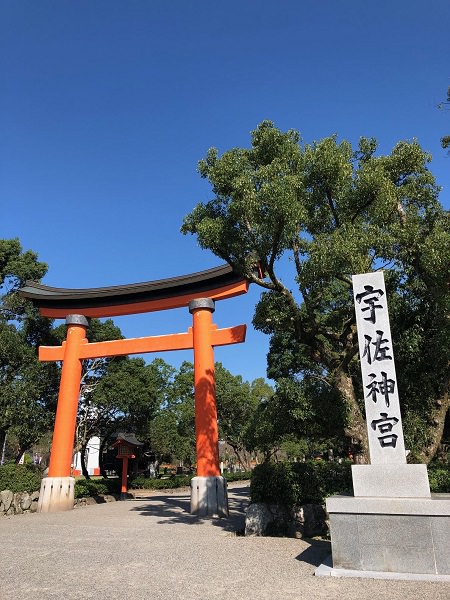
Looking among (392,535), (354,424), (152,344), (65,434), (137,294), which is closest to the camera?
(392,535)

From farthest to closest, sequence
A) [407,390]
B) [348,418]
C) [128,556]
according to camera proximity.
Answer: [407,390] < [348,418] < [128,556]

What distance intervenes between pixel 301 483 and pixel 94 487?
478 inches

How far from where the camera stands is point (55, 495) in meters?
13.2

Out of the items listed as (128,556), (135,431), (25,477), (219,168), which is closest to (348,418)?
(128,556)

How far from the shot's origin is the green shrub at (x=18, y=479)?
13711 millimetres

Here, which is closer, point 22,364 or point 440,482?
point 440,482

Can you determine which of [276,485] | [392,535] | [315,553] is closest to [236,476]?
[276,485]

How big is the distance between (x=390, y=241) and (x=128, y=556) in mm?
6756

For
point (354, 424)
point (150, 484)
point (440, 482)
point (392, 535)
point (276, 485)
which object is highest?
point (354, 424)

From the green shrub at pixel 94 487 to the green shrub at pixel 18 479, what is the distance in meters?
2.02

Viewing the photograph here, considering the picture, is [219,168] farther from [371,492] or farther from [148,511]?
[148,511]

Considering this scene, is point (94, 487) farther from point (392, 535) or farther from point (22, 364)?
point (392, 535)

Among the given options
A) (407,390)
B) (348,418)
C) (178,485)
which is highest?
(407,390)

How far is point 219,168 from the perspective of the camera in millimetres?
8641
